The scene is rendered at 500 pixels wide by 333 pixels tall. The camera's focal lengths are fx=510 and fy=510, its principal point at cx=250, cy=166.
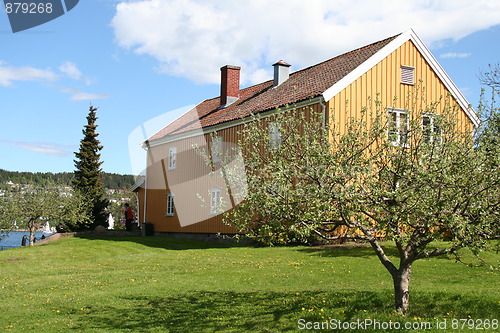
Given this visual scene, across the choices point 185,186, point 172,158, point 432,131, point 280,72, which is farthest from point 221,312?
point 172,158

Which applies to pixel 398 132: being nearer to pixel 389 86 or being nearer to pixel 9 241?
pixel 389 86

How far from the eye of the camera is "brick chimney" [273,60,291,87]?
86.1 ft

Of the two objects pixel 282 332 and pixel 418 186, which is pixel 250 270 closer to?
pixel 282 332

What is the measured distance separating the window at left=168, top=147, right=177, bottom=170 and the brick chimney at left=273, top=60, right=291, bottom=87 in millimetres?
8553

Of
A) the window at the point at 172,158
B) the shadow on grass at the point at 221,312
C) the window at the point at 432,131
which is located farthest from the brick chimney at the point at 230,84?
the window at the point at 432,131

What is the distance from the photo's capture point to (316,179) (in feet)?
27.2

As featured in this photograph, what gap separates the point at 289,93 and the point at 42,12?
11645 millimetres

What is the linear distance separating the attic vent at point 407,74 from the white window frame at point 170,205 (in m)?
15.9

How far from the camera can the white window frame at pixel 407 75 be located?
21.9 m

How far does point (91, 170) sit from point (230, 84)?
19.1m

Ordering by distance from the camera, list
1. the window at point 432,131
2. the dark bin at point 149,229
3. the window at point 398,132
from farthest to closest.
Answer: the dark bin at point 149,229 → the window at point 398,132 → the window at point 432,131

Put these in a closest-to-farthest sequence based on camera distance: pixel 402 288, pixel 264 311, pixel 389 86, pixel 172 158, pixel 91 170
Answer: pixel 402 288
pixel 264 311
pixel 389 86
pixel 172 158
pixel 91 170

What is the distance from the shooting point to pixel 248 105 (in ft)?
82.4

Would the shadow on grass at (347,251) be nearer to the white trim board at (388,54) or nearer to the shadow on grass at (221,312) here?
the white trim board at (388,54)
